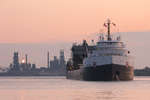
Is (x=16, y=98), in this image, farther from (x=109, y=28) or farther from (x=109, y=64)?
(x=109, y=28)

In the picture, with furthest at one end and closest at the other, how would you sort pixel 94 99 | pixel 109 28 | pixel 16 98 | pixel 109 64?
pixel 109 28, pixel 109 64, pixel 16 98, pixel 94 99

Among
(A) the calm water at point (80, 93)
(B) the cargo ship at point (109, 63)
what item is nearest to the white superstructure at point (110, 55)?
(B) the cargo ship at point (109, 63)

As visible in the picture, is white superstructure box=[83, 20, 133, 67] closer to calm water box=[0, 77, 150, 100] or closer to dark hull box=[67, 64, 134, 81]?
dark hull box=[67, 64, 134, 81]

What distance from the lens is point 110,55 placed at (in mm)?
108875

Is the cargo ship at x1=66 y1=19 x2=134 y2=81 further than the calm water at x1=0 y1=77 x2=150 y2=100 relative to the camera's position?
Yes

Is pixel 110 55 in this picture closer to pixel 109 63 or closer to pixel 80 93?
pixel 109 63

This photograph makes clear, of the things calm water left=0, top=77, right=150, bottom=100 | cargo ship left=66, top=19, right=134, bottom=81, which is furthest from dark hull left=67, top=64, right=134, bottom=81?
calm water left=0, top=77, right=150, bottom=100

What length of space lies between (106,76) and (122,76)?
148 inches

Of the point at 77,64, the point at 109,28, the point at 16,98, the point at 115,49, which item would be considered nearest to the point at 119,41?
the point at 115,49

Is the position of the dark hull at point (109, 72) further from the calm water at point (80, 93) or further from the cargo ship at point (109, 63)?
the calm water at point (80, 93)

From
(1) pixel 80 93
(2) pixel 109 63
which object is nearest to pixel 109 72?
(2) pixel 109 63

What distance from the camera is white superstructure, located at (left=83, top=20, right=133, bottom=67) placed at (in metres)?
108

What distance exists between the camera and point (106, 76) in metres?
109

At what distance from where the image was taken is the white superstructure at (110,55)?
108 m
